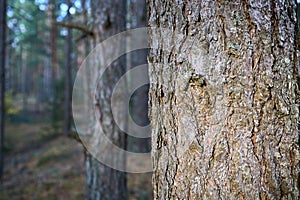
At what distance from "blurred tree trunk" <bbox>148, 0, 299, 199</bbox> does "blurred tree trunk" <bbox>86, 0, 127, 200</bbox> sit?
3053mm

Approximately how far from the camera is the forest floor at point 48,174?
6.54 meters

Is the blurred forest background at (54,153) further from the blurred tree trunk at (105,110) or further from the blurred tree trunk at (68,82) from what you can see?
the blurred tree trunk at (105,110)

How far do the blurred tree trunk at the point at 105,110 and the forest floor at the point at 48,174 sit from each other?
210 centimetres

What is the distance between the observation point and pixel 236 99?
1020mm

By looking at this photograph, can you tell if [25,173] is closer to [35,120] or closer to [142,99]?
[142,99]

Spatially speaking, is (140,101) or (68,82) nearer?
(140,101)

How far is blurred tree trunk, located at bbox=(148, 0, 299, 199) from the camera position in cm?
101

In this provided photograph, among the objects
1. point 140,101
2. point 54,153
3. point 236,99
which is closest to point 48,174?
point 54,153

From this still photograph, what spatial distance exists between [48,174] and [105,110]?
5.29 meters

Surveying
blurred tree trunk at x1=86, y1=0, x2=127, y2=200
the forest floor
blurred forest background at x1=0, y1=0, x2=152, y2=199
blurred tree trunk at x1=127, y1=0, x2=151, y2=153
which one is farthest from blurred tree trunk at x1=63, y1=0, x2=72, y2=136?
blurred tree trunk at x1=86, y1=0, x2=127, y2=200

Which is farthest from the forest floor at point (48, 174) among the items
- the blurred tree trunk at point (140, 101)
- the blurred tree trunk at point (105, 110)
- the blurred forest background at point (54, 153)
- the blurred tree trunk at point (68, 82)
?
the blurred tree trunk at point (105, 110)

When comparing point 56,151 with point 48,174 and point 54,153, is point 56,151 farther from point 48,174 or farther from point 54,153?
point 48,174

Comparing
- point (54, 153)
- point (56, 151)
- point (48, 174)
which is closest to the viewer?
point (48, 174)

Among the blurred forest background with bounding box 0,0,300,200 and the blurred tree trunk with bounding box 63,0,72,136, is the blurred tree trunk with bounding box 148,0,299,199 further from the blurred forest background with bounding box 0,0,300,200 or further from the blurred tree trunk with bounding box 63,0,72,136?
the blurred tree trunk with bounding box 63,0,72,136
